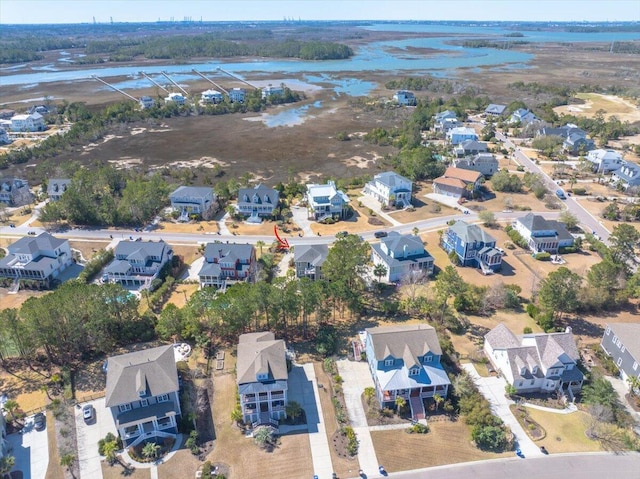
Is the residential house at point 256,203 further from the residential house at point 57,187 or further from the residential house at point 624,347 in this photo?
the residential house at point 624,347

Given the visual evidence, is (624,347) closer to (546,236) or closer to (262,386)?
(546,236)

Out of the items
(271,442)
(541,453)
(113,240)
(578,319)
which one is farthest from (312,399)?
(113,240)

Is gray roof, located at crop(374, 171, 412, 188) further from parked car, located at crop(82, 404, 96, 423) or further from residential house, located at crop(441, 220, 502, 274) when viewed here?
parked car, located at crop(82, 404, 96, 423)

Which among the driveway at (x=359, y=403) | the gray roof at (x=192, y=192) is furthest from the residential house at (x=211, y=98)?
the driveway at (x=359, y=403)

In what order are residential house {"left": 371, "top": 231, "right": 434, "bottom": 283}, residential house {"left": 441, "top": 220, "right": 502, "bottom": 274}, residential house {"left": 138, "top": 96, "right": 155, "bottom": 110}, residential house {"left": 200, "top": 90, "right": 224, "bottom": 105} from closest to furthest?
residential house {"left": 371, "top": 231, "right": 434, "bottom": 283} < residential house {"left": 441, "top": 220, "right": 502, "bottom": 274} < residential house {"left": 138, "top": 96, "right": 155, "bottom": 110} < residential house {"left": 200, "top": 90, "right": 224, "bottom": 105}

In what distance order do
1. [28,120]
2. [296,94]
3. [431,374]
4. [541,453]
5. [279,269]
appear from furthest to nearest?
1. [296,94]
2. [28,120]
3. [279,269]
4. [431,374]
5. [541,453]

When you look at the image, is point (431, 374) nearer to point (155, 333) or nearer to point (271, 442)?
point (271, 442)

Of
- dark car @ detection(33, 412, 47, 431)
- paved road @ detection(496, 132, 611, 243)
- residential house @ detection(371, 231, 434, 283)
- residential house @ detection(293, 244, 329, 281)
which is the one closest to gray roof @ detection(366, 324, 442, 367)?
residential house @ detection(371, 231, 434, 283)
